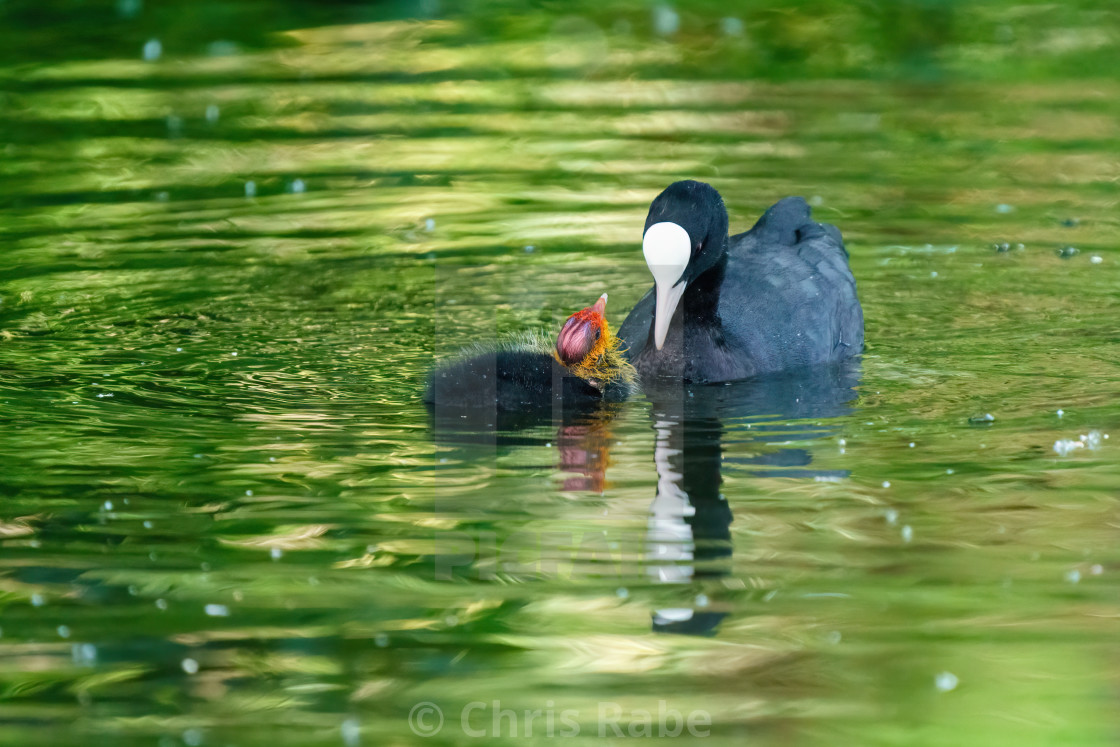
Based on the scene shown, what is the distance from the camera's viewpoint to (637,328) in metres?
6.17

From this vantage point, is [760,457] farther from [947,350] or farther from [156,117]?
[156,117]

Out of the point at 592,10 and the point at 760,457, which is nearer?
the point at 760,457

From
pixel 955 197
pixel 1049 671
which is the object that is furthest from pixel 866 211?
pixel 1049 671

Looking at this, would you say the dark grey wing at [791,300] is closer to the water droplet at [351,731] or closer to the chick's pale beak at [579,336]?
the chick's pale beak at [579,336]

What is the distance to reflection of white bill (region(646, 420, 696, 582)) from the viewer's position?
408 centimetres

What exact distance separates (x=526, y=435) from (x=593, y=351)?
0.44 metres

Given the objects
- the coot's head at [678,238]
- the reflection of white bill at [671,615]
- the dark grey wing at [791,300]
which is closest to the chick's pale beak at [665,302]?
the coot's head at [678,238]

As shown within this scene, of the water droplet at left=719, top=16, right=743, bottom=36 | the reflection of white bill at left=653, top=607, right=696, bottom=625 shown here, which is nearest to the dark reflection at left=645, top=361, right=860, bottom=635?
the reflection of white bill at left=653, top=607, right=696, bottom=625

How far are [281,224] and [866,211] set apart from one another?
3048 millimetres

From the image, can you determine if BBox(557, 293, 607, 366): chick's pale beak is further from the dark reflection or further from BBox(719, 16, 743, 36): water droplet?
BBox(719, 16, 743, 36): water droplet

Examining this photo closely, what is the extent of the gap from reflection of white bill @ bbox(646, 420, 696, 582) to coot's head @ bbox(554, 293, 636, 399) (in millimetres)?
602

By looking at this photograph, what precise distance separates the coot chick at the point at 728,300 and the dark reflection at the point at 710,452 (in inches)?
4.0

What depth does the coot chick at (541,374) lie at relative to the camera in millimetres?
5348

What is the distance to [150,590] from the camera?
13.1 feet
